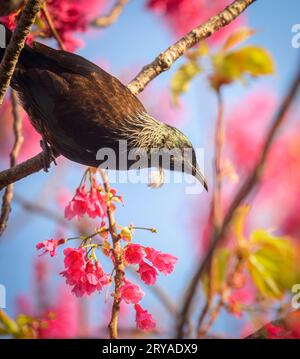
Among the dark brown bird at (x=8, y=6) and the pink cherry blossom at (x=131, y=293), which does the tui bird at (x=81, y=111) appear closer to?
the dark brown bird at (x=8, y=6)

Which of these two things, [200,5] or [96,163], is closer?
[96,163]

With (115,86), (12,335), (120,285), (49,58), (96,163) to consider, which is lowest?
(12,335)

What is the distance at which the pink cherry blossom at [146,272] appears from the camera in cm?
169

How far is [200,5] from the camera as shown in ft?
9.50

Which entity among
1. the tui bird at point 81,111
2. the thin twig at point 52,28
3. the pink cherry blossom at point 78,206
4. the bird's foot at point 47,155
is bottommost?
the pink cherry blossom at point 78,206

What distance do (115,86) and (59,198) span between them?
957 mm

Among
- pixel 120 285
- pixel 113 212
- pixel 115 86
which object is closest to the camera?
pixel 120 285

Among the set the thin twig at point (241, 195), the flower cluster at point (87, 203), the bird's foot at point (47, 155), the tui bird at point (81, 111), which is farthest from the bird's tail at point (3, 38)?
the thin twig at point (241, 195)

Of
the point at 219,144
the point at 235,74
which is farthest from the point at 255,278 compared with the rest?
the point at 235,74

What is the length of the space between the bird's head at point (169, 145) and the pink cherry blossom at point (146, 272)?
0.63 m

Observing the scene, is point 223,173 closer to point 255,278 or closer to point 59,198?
point 255,278

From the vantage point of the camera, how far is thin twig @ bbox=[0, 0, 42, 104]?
1666 mm

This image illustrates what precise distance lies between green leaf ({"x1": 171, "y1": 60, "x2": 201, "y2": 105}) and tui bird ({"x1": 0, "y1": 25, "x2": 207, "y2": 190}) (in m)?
0.18

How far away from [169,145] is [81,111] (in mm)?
393
